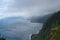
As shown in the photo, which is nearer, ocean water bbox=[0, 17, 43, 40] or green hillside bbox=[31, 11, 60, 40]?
green hillside bbox=[31, 11, 60, 40]

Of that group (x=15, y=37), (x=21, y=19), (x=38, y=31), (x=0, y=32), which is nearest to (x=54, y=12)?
(x=38, y=31)

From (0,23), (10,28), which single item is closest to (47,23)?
(10,28)

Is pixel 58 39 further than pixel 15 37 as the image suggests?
No

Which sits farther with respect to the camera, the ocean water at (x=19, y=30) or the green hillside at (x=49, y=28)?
the ocean water at (x=19, y=30)

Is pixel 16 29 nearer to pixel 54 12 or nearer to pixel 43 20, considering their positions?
pixel 43 20

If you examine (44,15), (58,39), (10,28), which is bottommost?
(58,39)

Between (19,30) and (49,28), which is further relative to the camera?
(19,30)

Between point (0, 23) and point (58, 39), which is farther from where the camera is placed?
point (0, 23)

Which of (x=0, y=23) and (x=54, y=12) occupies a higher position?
(x=54, y=12)

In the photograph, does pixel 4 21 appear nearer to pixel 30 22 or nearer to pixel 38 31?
pixel 30 22
